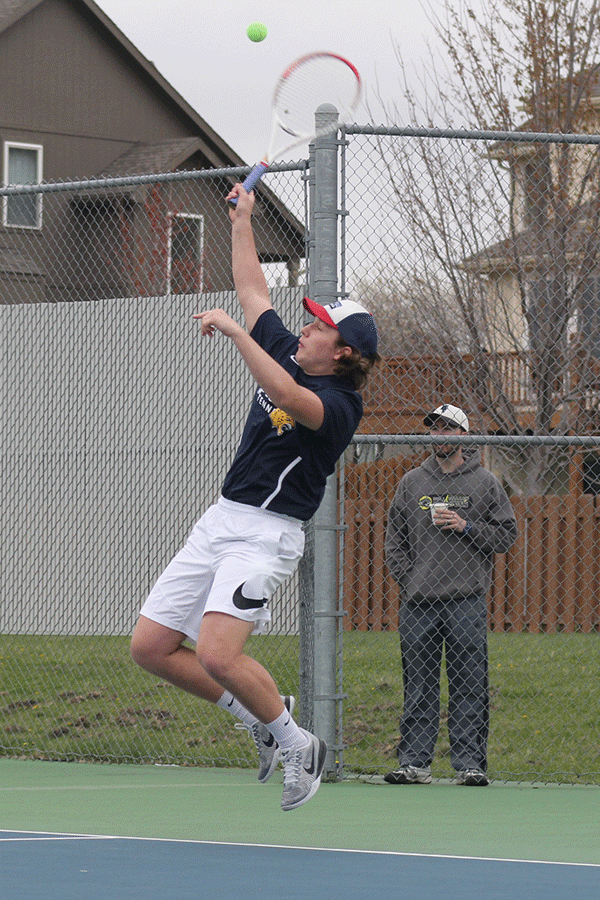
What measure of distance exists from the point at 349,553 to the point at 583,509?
7.40 feet

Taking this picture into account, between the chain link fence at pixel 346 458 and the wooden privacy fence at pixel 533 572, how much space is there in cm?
3

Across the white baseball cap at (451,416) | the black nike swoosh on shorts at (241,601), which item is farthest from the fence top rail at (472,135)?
the black nike swoosh on shorts at (241,601)

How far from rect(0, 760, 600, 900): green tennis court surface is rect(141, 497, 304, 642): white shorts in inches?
34.5

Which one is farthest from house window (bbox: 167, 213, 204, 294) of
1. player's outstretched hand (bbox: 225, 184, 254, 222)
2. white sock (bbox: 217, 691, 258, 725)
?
white sock (bbox: 217, 691, 258, 725)

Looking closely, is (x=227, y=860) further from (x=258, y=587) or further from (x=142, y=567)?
(x=142, y=567)

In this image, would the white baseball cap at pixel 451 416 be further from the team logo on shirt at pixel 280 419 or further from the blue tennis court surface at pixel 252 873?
the blue tennis court surface at pixel 252 873

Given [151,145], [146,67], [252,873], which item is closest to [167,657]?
[252,873]

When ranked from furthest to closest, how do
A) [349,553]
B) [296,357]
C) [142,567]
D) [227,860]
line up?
[349,553] < [142,567] < [296,357] < [227,860]

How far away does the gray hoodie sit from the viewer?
26.0ft

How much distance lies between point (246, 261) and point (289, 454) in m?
0.80

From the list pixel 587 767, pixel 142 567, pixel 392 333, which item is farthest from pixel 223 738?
pixel 392 333

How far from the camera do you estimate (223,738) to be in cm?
939

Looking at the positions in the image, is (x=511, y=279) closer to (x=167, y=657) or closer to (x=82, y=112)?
(x=167, y=657)

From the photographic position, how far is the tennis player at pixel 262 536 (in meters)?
5.65
